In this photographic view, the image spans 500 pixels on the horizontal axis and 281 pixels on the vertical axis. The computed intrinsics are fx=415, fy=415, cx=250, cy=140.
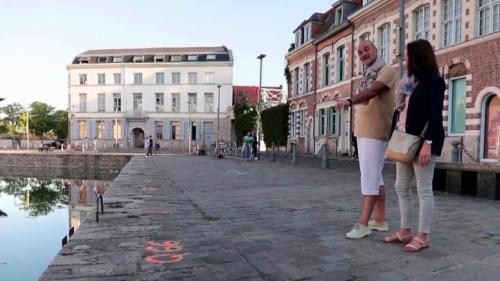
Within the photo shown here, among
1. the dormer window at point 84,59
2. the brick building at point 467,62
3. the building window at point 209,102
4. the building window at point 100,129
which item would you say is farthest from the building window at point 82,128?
the brick building at point 467,62

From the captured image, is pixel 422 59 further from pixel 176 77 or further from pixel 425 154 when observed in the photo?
pixel 176 77

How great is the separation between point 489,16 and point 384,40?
6.94 m

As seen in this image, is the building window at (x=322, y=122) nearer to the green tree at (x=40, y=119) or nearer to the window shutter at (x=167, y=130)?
the window shutter at (x=167, y=130)

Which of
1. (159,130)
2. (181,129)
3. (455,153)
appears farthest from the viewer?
(159,130)

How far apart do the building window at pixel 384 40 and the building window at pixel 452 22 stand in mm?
4014

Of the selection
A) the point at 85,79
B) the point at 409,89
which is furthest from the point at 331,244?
the point at 85,79

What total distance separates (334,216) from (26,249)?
20.5 feet

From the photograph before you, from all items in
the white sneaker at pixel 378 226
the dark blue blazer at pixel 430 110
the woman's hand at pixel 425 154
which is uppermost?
the dark blue blazer at pixel 430 110

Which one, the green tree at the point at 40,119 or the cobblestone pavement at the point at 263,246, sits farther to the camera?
the green tree at the point at 40,119

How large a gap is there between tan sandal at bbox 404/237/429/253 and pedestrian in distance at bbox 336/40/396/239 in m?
0.54

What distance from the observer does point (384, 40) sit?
71.5 ft

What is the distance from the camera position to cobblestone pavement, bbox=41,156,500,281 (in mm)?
3016

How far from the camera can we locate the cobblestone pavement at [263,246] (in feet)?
9.89

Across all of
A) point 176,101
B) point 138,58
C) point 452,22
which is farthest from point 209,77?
point 452,22
